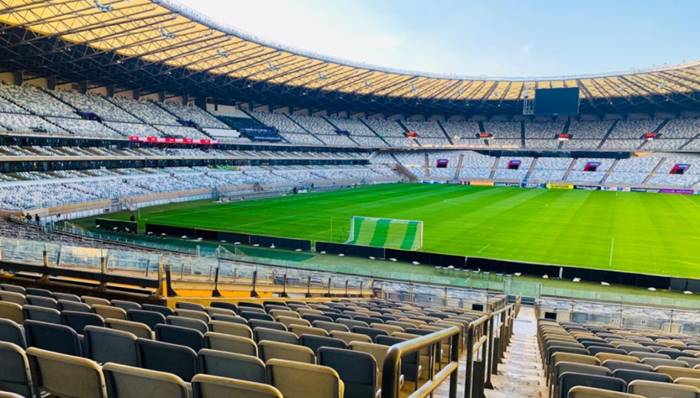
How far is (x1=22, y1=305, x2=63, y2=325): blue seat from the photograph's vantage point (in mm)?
5648

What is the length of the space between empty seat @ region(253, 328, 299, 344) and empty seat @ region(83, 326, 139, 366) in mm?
1417

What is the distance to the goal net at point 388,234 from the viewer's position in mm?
33281

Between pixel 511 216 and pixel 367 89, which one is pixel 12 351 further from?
pixel 367 89

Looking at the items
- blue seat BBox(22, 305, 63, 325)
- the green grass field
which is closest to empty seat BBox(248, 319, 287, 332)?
blue seat BBox(22, 305, 63, 325)

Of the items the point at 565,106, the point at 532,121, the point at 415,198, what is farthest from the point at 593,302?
the point at 532,121

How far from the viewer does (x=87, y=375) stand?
10.8 ft

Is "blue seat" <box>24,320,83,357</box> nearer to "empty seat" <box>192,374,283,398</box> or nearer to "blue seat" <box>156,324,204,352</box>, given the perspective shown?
"blue seat" <box>156,324,204,352</box>

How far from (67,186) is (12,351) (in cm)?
4843

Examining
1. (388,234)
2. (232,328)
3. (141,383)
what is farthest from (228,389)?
(388,234)

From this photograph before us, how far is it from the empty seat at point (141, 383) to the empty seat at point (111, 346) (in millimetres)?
948

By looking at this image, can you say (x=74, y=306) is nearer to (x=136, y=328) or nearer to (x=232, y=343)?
(x=136, y=328)

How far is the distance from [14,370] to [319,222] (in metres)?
37.8

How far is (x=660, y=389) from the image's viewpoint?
4.38 metres

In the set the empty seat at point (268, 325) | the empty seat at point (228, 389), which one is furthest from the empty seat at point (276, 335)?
the empty seat at point (228, 389)
